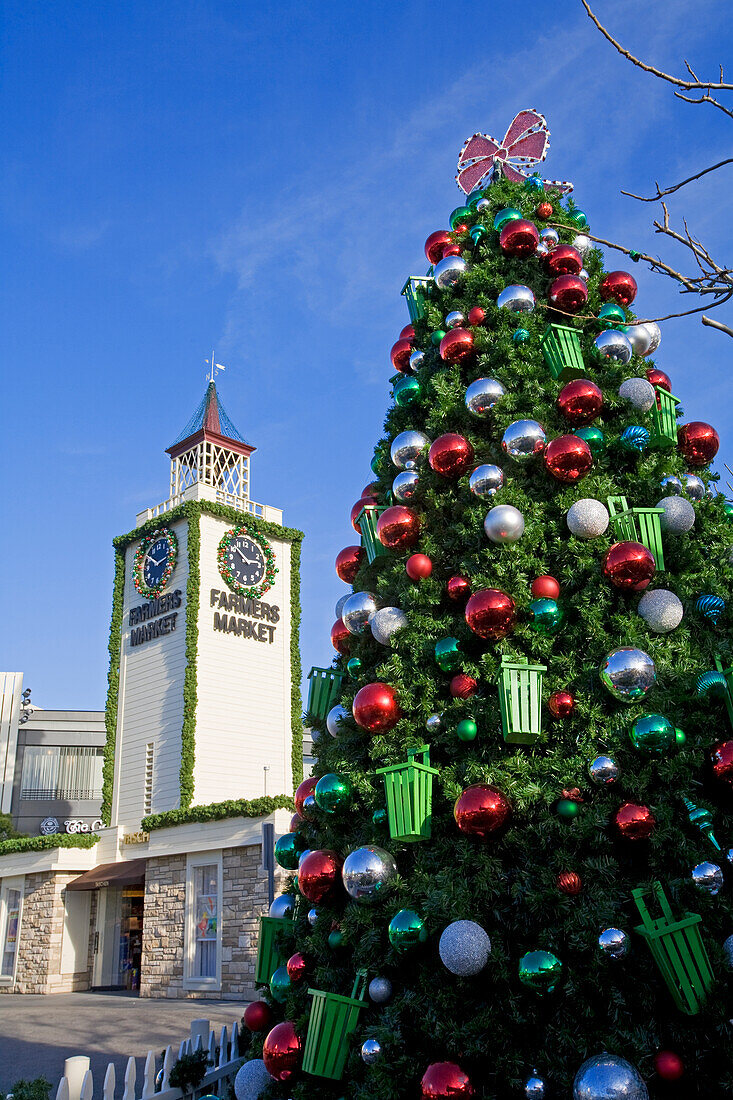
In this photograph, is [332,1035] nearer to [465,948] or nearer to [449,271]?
[465,948]

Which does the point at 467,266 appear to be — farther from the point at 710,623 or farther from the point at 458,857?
the point at 458,857

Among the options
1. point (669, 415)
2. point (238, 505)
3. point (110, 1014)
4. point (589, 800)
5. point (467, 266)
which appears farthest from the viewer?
point (238, 505)

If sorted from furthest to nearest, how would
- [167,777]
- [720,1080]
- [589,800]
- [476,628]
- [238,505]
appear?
[238,505]
[167,777]
[476,628]
[589,800]
[720,1080]

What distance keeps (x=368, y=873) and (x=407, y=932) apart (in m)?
0.30

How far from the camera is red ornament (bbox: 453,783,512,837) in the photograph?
3.11 metres

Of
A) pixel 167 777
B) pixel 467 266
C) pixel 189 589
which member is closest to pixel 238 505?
pixel 189 589

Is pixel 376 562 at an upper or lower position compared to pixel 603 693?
upper

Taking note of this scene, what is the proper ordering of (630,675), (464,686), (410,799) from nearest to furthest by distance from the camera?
(630,675), (410,799), (464,686)

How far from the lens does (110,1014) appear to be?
42.5ft

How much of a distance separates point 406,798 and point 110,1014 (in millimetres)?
12340

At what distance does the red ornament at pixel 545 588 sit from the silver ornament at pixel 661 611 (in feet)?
1.23

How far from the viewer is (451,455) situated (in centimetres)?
405

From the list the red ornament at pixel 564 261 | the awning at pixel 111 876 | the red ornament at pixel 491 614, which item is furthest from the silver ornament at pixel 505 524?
the awning at pixel 111 876

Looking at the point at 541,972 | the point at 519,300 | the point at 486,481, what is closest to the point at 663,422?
the point at 519,300
